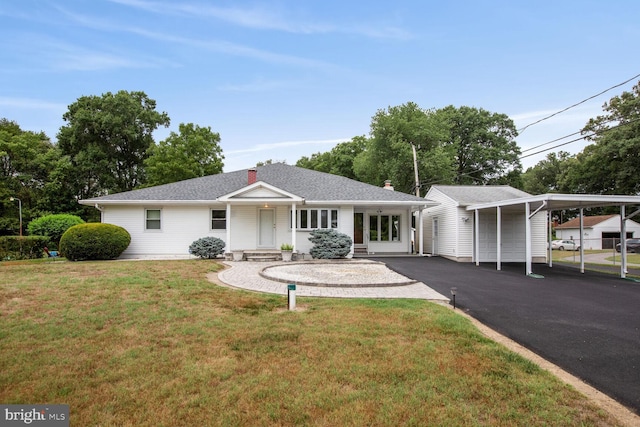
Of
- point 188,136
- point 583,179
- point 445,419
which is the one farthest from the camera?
point 583,179

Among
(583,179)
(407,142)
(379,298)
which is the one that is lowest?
(379,298)

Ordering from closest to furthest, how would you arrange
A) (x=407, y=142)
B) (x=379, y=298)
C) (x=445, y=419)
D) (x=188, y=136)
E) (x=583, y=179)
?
(x=445, y=419) → (x=379, y=298) → (x=407, y=142) → (x=188, y=136) → (x=583, y=179)

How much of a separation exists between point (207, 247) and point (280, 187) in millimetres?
5228

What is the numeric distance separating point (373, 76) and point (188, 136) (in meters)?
21.8

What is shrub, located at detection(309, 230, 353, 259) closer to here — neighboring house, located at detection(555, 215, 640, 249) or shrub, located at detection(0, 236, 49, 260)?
shrub, located at detection(0, 236, 49, 260)

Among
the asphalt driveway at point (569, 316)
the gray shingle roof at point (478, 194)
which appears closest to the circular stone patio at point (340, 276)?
the asphalt driveway at point (569, 316)

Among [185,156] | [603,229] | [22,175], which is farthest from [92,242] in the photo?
[603,229]

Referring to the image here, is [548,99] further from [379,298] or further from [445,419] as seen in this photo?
[445,419]

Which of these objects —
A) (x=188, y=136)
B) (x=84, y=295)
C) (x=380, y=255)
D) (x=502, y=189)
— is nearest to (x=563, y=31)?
(x=502, y=189)

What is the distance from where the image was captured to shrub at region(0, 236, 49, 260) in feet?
54.7

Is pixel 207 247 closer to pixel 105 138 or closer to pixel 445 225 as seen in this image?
pixel 445 225

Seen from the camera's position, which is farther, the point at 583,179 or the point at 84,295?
the point at 583,179

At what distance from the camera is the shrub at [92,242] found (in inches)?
581

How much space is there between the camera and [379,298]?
8.01m
